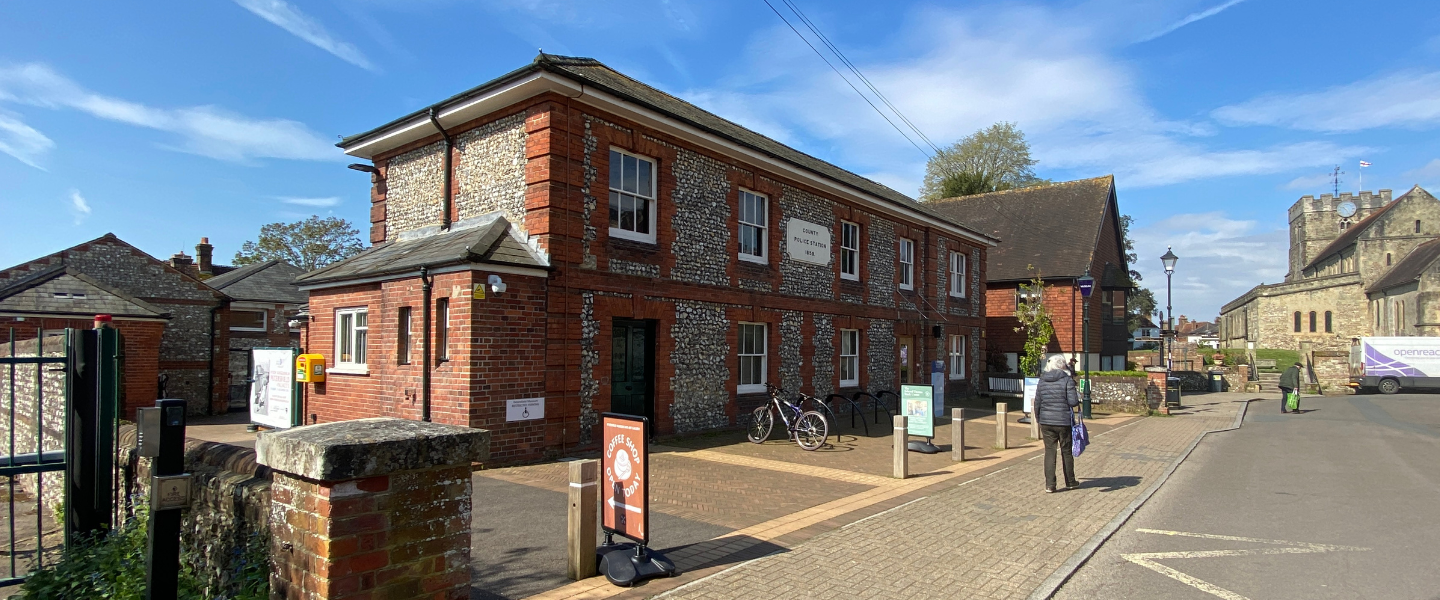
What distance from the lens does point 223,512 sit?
14.5 feet

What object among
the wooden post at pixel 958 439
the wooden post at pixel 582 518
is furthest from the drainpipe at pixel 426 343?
the wooden post at pixel 958 439

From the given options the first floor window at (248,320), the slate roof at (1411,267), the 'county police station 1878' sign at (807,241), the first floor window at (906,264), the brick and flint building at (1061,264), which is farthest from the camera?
the slate roof at (1411,267)

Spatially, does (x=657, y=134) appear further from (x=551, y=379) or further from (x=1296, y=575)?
(x=1296, y=575)

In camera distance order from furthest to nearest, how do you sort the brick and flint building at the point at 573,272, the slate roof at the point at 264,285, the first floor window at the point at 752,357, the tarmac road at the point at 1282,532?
the slate roof at the point at 264,285 < the first floor window at the point at 752,357 < the brick and flint building at the point at 573,272 < the tarmac road at the point at 1282,532

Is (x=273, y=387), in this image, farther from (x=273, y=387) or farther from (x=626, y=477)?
(x=626, y=477)

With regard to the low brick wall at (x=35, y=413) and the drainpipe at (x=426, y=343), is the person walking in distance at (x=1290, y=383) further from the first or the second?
the low brick wall at (x=35, y=413)

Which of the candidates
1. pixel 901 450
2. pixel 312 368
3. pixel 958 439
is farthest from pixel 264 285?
pixel 901 450

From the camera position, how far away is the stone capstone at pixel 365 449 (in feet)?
10.6

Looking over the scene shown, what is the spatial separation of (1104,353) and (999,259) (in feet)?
19.4

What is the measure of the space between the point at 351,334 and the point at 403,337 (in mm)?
2195

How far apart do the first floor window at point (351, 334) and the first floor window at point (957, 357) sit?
17.5m

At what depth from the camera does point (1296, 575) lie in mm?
5801

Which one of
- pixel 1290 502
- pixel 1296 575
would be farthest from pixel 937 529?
pixel 1290 502

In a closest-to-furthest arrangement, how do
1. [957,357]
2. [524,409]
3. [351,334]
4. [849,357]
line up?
[524,409] → [351,334] → [849,357] → [957,357]
